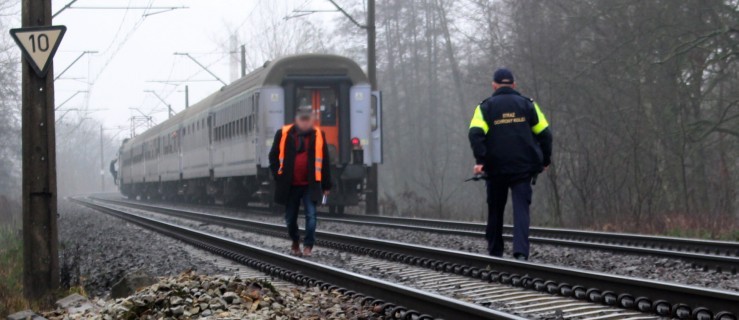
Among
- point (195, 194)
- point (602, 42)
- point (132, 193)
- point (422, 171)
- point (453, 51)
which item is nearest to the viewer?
point (602, 42)

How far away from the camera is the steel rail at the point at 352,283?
5.81 meters

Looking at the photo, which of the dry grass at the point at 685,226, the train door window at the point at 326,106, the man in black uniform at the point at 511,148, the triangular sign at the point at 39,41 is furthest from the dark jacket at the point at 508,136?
the train door window at the point at 326,106

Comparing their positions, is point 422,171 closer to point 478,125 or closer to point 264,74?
point 264,74

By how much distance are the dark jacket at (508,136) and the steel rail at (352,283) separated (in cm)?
177

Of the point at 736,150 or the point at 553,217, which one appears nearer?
the point at 553,217

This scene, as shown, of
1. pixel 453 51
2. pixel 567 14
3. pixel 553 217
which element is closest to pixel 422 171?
pixel 453 51

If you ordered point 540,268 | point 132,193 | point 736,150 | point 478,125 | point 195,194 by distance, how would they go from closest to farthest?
point 540,268
point 478,125
point 736,150
point 195,194
point 132,193

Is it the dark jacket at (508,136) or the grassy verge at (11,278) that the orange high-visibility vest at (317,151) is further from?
the grassy verge at (11,278)

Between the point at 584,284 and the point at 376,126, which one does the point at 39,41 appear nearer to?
the point at 584,284

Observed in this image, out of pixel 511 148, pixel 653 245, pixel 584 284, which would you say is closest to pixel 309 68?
pixel 653 245

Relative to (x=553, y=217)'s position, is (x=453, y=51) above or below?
above

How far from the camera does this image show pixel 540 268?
7648 mm

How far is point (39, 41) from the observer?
862cm

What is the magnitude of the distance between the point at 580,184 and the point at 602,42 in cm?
596
